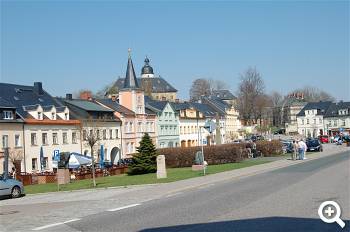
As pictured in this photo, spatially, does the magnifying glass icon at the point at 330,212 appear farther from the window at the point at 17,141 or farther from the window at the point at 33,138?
the window at the point at 33,138

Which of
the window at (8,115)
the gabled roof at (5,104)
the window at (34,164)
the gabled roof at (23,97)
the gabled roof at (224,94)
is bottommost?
the window at (34,164)

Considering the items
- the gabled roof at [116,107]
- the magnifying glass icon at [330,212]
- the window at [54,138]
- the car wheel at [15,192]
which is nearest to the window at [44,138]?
the window at [54,138]

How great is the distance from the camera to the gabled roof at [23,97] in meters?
61.3

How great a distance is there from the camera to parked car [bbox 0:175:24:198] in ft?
86.9

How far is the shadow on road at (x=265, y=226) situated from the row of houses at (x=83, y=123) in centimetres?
3021

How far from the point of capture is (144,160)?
40.7 metres

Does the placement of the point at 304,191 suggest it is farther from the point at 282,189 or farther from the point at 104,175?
the point at 104,175

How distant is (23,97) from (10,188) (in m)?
39.2

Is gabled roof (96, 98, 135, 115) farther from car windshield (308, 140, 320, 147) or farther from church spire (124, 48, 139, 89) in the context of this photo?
car windshield (308, 140, 320, 147)

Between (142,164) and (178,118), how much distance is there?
56.2 metres

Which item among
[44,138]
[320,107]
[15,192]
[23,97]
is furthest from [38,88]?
[320,107]

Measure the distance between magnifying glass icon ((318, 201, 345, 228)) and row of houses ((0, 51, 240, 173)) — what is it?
28.9 m

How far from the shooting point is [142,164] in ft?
133

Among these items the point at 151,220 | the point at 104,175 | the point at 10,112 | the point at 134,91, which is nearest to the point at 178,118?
the point at 134,91
